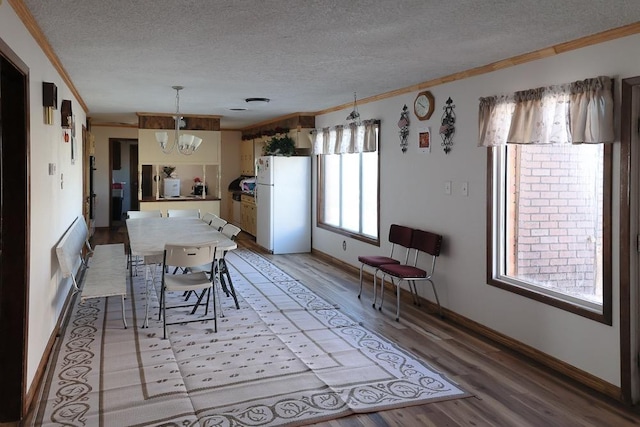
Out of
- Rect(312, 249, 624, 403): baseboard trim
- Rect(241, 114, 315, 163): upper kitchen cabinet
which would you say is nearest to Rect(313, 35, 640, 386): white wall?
Rect(312, 249, 624, 403): baseboard trim

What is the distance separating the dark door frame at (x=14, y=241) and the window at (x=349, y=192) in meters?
4.10

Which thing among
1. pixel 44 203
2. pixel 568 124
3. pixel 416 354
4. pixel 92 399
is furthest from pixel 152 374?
pixel 568 124

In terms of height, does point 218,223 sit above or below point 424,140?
below

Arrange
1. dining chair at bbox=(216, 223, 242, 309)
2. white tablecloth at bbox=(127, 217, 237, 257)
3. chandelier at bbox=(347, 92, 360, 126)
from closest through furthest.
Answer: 1. white tablecloth at bbox=(127, 217, 237, 257)
2. dining chair at bbox=(216, 223, 242, 309)
3. chandelier at bbox=(347, 92, 360, 126)

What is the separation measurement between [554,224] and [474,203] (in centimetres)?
82

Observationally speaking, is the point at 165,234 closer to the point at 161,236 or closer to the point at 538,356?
the point at 161,236

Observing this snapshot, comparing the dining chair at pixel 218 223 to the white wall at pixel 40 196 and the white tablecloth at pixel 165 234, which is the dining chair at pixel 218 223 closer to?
the white tablecloth at pixel 165 234

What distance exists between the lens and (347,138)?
6.89 metres

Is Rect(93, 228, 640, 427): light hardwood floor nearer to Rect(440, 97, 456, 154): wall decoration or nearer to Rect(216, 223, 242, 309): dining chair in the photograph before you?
Rect(216, 223, 242, 309): dining chair

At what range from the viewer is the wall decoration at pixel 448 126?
479 cm

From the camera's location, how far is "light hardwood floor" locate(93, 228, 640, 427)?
9.45ft

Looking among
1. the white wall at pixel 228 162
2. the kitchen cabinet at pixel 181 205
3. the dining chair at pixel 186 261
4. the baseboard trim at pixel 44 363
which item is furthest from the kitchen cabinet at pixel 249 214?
the dining chair at pixel 186 261

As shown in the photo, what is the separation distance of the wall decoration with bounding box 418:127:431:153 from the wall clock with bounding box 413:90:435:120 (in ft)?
0.42

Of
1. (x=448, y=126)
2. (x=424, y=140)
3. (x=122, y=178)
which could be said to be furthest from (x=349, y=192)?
(x=122, y=178)
